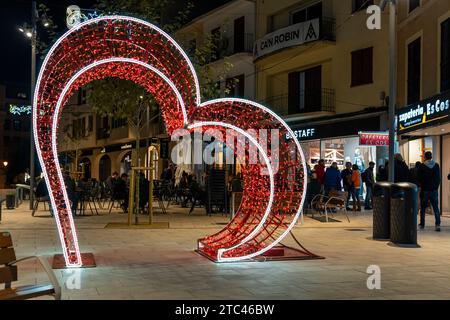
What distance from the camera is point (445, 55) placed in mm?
15867

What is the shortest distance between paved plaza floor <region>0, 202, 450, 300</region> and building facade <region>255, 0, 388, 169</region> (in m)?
8.88

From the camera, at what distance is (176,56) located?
926cm

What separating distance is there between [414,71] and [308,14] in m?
6.79

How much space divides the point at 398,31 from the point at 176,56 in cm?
1270

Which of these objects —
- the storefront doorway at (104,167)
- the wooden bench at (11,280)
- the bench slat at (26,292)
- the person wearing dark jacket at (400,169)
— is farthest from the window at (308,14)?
the storefront doorway at (104,167)

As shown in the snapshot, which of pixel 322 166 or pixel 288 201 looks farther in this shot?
pixel 322 166

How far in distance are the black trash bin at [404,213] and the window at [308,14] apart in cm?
1371

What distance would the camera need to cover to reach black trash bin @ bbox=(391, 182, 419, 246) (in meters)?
10.3

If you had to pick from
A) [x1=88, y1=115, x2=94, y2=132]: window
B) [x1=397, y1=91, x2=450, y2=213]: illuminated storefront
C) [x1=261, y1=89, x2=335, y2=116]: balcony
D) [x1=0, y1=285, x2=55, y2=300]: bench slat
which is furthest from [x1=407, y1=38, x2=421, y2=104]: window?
[x1=88, y1=115, x2=94, y2=132]: window

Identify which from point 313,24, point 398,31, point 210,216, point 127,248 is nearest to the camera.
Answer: point 127,248

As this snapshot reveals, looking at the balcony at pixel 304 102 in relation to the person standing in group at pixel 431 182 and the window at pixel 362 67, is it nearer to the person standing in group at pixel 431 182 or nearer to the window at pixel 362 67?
the window at pixel 362 67

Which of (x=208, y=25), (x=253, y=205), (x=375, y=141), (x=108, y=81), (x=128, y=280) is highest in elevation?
(x=208, y=25)
